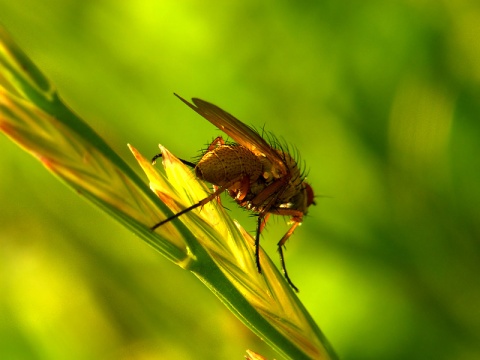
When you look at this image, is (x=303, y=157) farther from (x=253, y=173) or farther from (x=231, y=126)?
(x=231, y=126)

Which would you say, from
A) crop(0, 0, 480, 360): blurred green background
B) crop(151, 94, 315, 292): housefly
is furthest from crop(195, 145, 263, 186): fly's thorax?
crop(0, 0, 480, 360): blurred green background

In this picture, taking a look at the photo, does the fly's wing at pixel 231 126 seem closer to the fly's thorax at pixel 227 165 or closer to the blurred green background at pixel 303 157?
the fly's thorax at pixel 227 165

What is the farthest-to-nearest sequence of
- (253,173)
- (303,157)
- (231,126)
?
(303,157), (253,173), (231,126)

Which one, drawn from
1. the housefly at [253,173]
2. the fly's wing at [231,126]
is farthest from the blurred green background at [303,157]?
the fly's wing at [231,126]

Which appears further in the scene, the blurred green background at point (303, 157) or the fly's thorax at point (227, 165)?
the blurred green background at point (303, 157)

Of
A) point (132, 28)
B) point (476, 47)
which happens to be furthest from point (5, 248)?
point (476, 47)

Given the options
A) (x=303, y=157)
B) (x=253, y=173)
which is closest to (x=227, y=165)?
(x=253, y=173)
